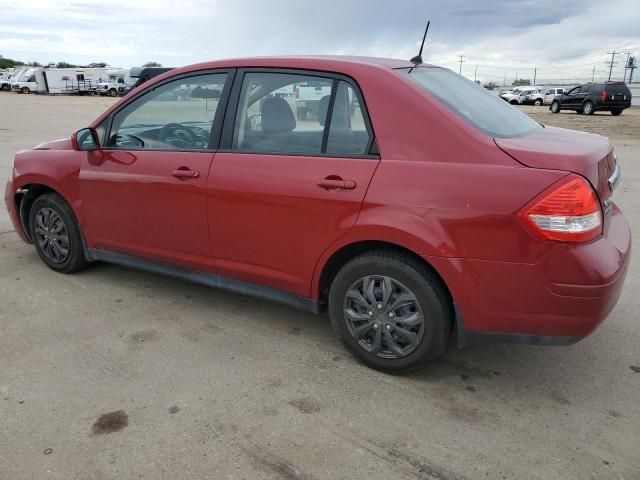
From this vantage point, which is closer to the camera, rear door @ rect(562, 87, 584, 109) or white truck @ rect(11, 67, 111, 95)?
rear door @ rect(562, 87, 584, 109)

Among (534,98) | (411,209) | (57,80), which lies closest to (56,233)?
(411,209)

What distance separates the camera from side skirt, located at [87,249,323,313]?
333 centimetres

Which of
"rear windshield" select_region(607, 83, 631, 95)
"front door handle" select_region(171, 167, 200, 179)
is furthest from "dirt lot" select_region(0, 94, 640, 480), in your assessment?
"rear windshield" select_region(607, 83, 631, 95)

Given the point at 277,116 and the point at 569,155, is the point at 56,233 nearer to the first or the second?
the point at 277,116

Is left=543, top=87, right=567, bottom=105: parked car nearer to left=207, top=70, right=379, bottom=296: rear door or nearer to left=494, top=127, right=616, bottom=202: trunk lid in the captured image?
left=494, top=127, right=616, bottom=202: trunk lid

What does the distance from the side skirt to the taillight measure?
1.37 m

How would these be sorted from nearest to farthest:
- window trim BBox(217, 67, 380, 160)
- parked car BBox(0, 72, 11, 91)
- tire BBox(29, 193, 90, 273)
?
window trim BBox(217, 67, 380, 160), tire BBox(29, 193, 90, 273), parked car BBox(0, 72, 11, 91)

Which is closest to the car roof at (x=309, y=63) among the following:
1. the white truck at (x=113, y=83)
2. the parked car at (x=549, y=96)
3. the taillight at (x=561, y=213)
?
the taillight at (x=561, y=213)

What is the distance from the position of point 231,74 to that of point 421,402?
2.30m

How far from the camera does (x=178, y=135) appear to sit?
12.1 ft

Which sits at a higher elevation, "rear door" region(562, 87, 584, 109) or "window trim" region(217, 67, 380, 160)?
"window trim" region(217, 67, 380, 160)

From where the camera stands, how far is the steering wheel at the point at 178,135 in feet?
11.8

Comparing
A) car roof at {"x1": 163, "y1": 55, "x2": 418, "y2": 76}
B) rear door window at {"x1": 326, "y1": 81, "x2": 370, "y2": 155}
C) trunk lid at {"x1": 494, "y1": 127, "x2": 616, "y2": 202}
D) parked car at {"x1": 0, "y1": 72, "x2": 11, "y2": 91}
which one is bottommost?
trunk lid at {"x1": 494, "y1": 127, "x2": 616, "y2": 202}

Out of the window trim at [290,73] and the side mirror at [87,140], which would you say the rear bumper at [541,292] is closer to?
the window trim at [290,73]
